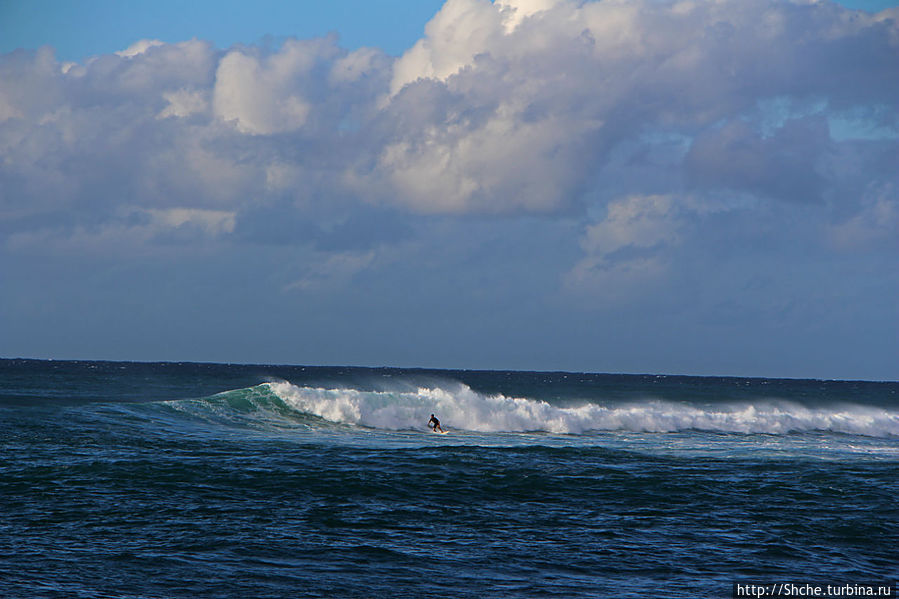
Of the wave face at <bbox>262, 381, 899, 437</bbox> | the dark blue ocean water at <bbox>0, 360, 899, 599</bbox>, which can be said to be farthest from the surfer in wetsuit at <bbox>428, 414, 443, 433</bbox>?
the dark blue ocean water at <bbox>0, 360, 899, 599</bbox>

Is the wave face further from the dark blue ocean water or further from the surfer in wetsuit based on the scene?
the dark blue ocean water

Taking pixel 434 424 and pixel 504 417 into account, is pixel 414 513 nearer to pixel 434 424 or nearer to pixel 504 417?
pixel 434 424

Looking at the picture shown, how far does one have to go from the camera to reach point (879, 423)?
52.2 meters

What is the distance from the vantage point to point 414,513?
1944cm

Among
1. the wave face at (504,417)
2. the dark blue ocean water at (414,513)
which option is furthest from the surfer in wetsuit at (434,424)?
the dark blue ocean water at (414,513)

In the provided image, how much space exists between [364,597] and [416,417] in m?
31.6

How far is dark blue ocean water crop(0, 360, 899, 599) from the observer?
14352 millimetres

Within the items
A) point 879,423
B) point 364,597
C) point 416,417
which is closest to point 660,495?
point 364,597

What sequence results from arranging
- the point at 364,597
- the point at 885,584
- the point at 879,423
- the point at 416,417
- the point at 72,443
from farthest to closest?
1. the point at 879,423
2. the point at 416,417
3. the point at 72,443
4. the point at 885,584
5. the point at 364,597

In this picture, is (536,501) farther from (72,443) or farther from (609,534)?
(72,443)

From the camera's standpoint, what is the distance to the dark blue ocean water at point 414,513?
14.4 m

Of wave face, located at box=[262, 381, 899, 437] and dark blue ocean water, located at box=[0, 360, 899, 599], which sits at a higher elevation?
wave face, located at box=[262, 381, 899, 437]

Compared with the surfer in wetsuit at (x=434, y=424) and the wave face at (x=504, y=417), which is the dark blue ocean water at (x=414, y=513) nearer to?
the surfer in wetsuit at (x=434, y=424)

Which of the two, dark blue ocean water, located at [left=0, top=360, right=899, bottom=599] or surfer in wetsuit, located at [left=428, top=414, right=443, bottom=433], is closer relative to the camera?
dark blue ocean water, located at [left=0, top=360, right=899, bottom=599]
